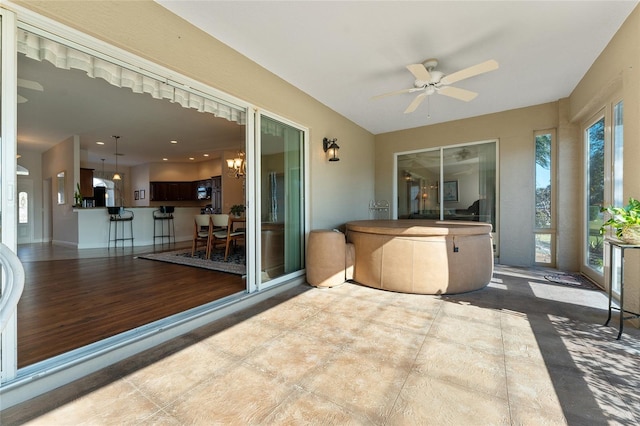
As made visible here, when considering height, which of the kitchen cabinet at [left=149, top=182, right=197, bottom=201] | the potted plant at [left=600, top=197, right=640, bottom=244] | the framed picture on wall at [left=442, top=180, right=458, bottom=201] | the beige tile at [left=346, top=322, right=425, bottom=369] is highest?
the kitchen cabinet at [left=149, top=182, right=197, bottom=201]

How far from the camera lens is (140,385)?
154cm

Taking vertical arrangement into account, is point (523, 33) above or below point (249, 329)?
above

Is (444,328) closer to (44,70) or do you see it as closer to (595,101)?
(595,101)

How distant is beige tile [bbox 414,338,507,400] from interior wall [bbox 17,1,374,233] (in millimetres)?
2374

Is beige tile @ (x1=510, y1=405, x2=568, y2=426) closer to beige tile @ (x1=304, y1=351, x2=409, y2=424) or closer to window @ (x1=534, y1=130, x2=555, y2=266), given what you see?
beige tile @ (x1=304, y1=351, x2=409, y2=424)

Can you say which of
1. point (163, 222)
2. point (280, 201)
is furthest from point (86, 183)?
point (280, 201)

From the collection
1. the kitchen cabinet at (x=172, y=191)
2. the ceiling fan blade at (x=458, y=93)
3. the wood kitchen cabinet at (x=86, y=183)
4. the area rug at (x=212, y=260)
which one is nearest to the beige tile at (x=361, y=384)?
the area rug at (x=212, y=260)

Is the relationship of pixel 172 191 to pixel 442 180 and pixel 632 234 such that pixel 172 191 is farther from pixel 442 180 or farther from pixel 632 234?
pixel 632 234

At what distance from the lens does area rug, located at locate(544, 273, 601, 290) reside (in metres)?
3.33

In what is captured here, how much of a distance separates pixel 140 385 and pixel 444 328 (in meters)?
2.22

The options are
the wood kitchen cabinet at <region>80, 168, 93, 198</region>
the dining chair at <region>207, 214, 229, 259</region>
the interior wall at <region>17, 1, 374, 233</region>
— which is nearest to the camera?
the interior wall at <region>17, 1, 374, 233</region>

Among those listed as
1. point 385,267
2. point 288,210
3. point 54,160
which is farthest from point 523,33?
point 54,160

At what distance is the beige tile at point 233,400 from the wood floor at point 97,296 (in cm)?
105

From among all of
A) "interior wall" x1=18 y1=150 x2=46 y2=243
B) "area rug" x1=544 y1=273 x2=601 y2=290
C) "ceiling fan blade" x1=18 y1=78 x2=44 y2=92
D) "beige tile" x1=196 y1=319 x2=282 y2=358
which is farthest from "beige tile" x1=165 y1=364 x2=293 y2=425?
"interior wall" x1=18 y1=150 x2=46 y2=243
